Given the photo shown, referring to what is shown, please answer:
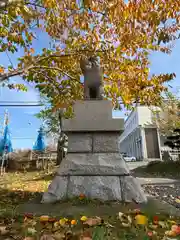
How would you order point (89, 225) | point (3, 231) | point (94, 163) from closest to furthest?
point (3, 231) < point (89, 225) < point (94, 163)

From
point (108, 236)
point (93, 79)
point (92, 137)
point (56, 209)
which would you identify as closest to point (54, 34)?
point (93, 79)

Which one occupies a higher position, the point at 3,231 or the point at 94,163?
the point at 94,163

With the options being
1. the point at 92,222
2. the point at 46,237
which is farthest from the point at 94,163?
the point at 46,237

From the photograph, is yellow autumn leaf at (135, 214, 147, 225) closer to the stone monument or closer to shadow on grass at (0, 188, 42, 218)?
the stone monument

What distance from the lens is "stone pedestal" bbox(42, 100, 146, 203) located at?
2.41 metres

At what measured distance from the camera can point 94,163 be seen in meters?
2.57

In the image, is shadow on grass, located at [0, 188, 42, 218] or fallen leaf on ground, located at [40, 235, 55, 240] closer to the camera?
fallen leaf on ground, located at [40, 235, 55, 240]

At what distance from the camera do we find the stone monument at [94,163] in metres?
2.41

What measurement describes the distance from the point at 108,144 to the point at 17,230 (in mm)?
1660

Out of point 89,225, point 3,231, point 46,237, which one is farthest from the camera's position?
point 89,225

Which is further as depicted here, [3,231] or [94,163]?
[94,163]

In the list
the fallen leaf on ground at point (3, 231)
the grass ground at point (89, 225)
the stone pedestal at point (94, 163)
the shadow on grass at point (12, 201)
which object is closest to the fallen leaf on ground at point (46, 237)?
the grass ground at point (89, 225)

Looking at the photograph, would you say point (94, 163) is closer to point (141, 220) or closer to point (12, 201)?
point (141, 220)

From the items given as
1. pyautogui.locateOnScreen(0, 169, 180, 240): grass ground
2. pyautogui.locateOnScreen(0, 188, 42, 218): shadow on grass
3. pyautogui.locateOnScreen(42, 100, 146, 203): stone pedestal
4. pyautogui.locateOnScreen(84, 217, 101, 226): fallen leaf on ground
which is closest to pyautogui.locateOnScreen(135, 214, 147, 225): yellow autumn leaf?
pyautogui.locateOnScreen(0, 169, 180, 240): grass ground
